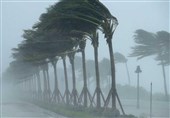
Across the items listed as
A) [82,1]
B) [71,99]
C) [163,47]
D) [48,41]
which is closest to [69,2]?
[82,1]

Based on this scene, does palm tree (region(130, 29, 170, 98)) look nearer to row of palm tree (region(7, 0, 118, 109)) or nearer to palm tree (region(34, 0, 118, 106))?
row of palm tree (region(7, 0, 118, 109))

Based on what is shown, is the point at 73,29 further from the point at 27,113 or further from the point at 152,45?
the point at 152,45

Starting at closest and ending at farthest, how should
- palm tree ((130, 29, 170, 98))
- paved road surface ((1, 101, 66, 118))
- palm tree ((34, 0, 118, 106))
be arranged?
palm tree ((34, 0, 118, 106)) → paved road surface ((1, 101, 66, 118)) → palm tree ((130, 29, 170, 98))

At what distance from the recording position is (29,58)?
127 ft

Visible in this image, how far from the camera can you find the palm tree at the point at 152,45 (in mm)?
55759

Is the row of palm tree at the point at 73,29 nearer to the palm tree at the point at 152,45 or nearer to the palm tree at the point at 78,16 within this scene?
the palm tree at the point at 78,16

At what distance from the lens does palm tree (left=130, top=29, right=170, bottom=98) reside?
5576 centimetres

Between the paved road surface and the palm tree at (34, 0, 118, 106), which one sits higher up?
the palm tree at (34, 0, 118, 106)

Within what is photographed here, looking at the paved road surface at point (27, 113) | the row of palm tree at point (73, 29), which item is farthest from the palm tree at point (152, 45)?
the row of palm tree at point (73, 29)

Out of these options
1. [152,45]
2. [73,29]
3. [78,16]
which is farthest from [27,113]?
[152,45]

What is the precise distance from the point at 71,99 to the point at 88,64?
226 ft

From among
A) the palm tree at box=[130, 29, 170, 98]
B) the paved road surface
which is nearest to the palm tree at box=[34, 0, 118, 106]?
the paved road surface

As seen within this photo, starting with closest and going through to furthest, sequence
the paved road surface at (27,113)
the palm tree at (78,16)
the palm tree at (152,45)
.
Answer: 1. the palm tree at (78,16)
2. the paved road surface at (27,113)
3. the palm tree at (152,45)

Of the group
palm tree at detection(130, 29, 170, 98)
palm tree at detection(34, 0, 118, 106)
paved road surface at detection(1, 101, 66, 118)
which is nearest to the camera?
palm tree at detection(34, 0, 118, 106)
